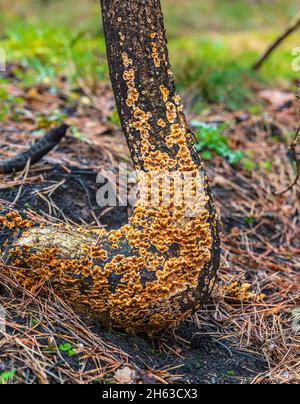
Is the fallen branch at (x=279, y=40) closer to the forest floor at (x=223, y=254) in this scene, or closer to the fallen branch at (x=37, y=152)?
the forest floor at (x=223, y=254)

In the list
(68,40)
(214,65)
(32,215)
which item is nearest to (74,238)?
(32,215)

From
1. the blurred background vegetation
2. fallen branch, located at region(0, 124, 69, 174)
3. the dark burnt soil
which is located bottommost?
the dark burnt soil

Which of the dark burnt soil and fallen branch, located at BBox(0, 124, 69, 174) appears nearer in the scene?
the dark burnt soil

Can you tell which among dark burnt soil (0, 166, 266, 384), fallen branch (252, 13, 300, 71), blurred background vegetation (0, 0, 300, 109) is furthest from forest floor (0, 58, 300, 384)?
fallen branch (252, 13, 300, 71)

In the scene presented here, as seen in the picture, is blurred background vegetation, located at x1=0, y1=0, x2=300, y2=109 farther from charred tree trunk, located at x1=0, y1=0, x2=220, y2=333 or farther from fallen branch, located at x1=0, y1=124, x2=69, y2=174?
charred tree trunk, located at x1=0, y1=0, x2=220, y2=333

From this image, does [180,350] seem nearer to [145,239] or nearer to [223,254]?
[145,239]

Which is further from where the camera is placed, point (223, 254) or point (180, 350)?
point (223, 254)

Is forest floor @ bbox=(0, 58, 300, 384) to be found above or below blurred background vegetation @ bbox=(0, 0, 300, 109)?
below

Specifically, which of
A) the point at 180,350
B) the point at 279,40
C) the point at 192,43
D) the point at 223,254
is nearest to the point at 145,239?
the point at 180,350
